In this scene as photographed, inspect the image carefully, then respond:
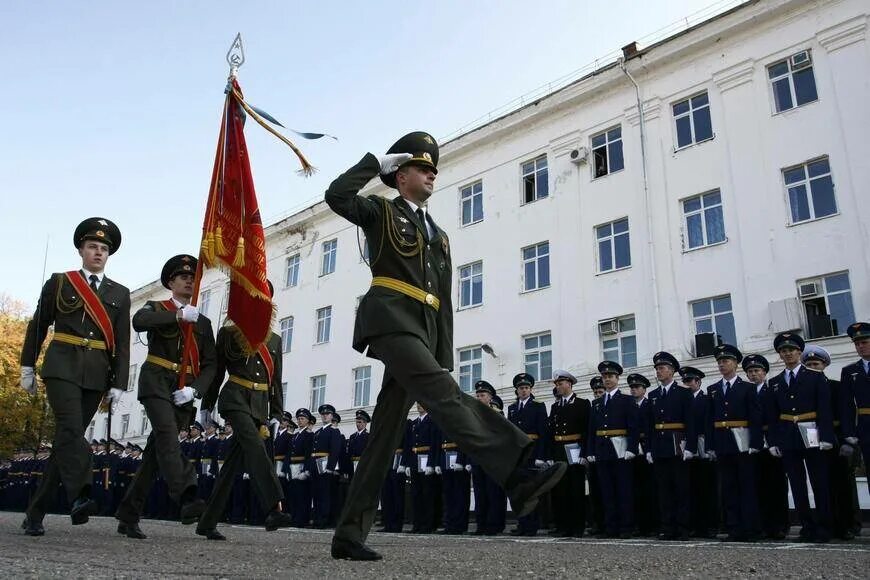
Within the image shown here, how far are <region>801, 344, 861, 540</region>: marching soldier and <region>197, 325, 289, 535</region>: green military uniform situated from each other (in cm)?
561

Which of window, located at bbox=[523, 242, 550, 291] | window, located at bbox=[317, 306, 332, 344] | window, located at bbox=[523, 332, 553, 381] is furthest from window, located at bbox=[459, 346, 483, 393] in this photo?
window, located at bbox=[317, 306, 332, 344]

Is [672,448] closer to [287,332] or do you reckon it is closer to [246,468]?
[246,468]

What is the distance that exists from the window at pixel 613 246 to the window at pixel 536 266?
1730 mm

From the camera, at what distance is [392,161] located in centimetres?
421

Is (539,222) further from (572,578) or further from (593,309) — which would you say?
(572,578)

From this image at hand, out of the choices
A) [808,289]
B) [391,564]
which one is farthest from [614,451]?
[808,289]

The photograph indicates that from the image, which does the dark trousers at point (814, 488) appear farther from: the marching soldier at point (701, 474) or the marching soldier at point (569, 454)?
the marching soldier at point (569, 454)

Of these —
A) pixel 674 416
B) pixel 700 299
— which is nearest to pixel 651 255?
pixel 700 299

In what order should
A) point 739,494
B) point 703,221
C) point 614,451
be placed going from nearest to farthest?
point 739,494
point 614,451
point 703,221

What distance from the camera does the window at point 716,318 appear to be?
16703 millimetres

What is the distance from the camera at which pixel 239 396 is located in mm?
6891

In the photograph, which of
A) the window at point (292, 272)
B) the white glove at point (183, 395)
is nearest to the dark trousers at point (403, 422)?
the white glove at point (183, 395)

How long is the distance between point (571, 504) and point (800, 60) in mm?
12480

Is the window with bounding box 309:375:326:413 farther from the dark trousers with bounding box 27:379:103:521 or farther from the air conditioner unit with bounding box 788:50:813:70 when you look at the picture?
the dark trousers with bounding box 27:379:103:521
